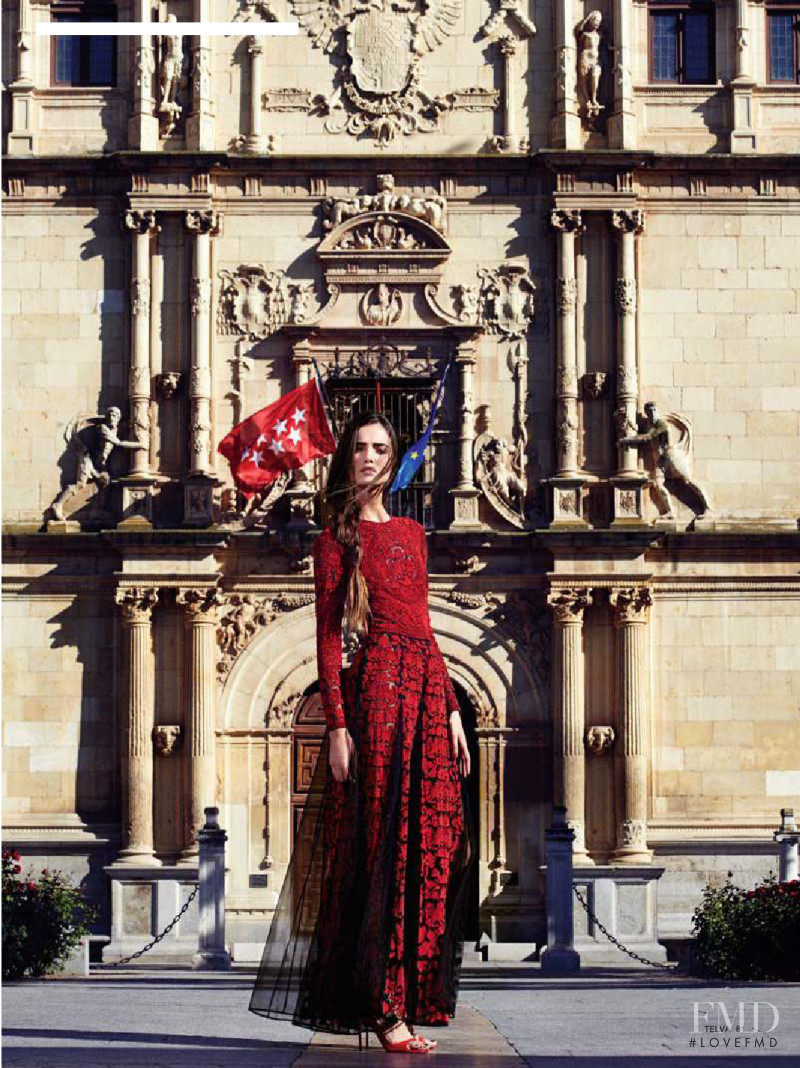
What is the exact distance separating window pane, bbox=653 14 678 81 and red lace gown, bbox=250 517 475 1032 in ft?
66.8

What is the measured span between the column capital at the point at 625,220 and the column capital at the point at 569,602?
4.82 meters

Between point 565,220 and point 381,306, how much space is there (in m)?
2.69

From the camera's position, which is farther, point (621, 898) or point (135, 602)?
point (135, 602)

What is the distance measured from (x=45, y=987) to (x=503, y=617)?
11.2m

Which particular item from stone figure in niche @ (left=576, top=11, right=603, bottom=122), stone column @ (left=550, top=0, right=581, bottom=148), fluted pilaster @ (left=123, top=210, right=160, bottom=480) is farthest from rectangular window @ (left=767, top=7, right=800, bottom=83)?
fluted pilaster @ (left=123, top=210, right=160, bottom=480)

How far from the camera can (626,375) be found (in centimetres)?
3033

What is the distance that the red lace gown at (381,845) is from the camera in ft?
39.3

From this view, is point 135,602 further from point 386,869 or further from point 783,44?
point 386,869

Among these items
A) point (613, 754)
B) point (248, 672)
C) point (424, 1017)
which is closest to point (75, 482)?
point (248, 672)

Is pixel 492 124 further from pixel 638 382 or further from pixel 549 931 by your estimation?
pixel 549 931

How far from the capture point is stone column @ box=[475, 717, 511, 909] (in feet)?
97.6

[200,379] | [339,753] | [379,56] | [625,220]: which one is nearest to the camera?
[339,753]

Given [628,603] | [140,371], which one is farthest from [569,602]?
[140,371]

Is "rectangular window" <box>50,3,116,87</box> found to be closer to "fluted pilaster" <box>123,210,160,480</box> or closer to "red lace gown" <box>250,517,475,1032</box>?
"fluted pilaster" <box>123,210,160,480</box>
